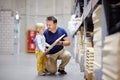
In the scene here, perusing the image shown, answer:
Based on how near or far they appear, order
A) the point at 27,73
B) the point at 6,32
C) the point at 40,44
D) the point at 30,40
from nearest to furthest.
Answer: the point at 40,44, the point at 27,73, the point at 6,32, the point at 30,40

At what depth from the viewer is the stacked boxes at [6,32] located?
47.8 ft

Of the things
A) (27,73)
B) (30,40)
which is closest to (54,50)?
(27,73)

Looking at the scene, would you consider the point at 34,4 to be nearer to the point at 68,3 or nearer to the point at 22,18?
the point at 22,18

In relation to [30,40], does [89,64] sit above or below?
below

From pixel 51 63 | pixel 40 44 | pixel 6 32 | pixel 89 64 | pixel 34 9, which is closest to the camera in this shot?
pixel 89 64

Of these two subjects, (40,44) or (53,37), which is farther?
(53,37)

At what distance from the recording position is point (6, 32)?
14.7m

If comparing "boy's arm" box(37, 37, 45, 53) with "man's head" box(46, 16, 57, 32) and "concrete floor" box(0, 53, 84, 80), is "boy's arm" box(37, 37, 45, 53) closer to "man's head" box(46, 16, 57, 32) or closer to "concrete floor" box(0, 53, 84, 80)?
"man's head" box(46, 16, 57, 32)

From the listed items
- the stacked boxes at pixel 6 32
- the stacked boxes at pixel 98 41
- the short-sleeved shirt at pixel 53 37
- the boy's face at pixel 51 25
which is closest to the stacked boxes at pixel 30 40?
the stacked boxes at pixel 6 32

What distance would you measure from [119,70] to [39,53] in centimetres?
407

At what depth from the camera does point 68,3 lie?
16219 mm

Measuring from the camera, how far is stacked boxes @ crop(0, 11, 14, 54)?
1456 centimetres

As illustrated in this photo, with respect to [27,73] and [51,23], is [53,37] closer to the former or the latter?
[51,23]

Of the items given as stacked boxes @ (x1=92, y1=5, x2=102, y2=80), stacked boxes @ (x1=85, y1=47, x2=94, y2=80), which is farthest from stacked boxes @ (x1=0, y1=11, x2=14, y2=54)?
stacked boxes @ (x1=92, y1=5, x2=102, y2=80)
